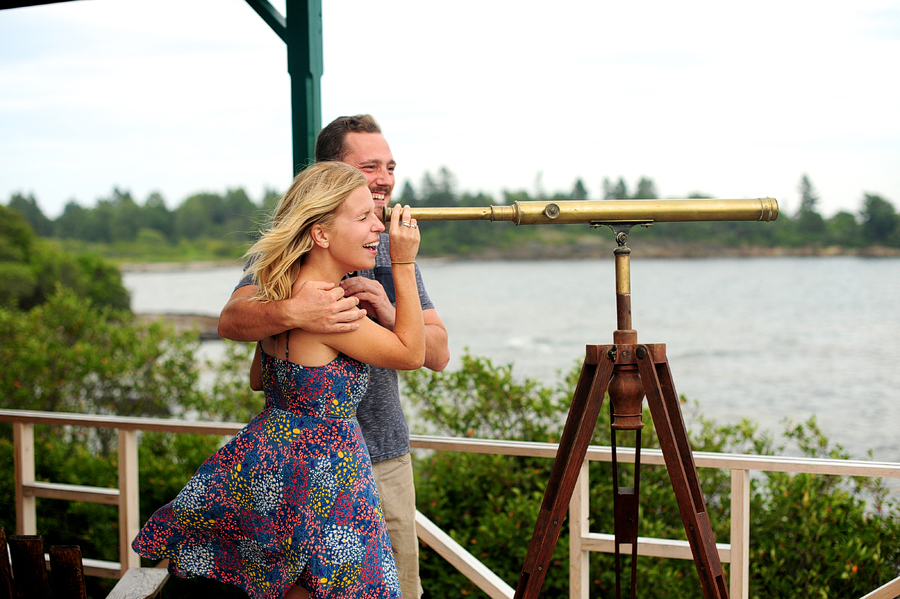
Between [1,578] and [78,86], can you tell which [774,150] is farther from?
[1,578]

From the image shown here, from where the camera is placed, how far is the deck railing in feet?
6.17

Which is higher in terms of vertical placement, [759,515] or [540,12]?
[540,12]

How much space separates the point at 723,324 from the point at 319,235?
27709mm

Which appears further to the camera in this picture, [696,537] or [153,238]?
[153,238]

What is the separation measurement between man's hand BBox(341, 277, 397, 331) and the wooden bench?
→ 2.47 ft

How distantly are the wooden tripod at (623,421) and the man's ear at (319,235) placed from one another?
0.58m

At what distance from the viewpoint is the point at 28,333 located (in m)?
5.76

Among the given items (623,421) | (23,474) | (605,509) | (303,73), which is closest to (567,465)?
(623,421)

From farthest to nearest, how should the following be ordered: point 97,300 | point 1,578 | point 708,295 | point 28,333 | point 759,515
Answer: point 708,295 → point 97,300 → point 28,333 → point 759,515 → point 1,578

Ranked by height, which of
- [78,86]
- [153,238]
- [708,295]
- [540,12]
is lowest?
[708,295]

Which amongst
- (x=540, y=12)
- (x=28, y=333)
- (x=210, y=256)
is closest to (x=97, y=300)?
(x=210, y=256)

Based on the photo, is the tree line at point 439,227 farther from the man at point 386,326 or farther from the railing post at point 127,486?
the man at point 386,326

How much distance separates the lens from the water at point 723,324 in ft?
64.1

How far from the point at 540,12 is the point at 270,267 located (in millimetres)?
19454
